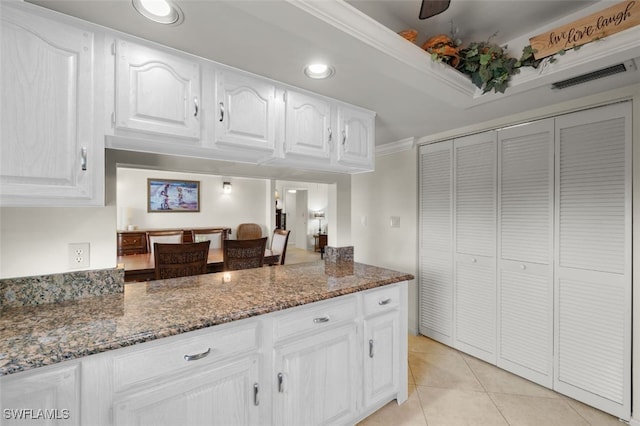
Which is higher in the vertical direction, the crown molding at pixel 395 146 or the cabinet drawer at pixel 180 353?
the crown molding at pixel 395 146

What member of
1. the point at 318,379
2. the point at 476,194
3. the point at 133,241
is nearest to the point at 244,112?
the point at 318,379

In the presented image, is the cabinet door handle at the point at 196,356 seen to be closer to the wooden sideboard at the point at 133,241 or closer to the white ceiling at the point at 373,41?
the white ceiling at the point at 373,41

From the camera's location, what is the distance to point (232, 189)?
6.83 meters

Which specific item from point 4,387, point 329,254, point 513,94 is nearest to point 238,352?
point 4,387

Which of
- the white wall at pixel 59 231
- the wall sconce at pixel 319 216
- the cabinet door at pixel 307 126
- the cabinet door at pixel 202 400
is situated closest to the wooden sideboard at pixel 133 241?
the white wall at pixel 59 231

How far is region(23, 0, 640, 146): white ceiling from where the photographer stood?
1.15 metres

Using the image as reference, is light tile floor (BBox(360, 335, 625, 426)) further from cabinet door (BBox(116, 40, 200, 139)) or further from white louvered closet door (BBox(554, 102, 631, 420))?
cabinet door (BBox(116, 40, 200, 139))

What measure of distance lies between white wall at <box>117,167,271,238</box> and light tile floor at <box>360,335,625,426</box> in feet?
16.3

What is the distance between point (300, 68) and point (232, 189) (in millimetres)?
5618

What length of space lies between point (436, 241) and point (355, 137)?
1471 millimetres

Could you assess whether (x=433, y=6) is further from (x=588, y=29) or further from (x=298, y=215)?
(x=298, y=215)

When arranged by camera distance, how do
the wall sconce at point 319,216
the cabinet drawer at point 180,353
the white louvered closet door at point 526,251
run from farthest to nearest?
the wall sconce at point 319,216, the white louvered closet door at point 526,251, the cabinet drawer at point 180,353

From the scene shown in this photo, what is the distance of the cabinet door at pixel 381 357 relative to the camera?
1.78 metres

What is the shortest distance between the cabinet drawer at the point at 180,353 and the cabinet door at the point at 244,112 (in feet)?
3.07
